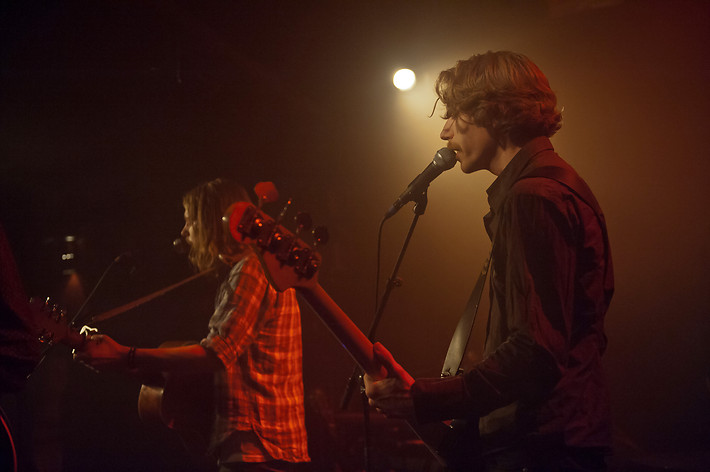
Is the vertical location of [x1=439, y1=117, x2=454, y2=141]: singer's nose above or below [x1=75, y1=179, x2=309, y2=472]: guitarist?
above

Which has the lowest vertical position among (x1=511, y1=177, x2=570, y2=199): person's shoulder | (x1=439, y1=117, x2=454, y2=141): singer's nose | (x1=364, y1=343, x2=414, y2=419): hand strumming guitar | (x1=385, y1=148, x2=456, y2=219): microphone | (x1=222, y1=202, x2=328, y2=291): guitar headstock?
(x1=364, y1=343, x2=414, y2=419): hand strumming guitar

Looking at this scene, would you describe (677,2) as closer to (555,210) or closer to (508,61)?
(508,61)

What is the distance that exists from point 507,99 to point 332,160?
3.84m

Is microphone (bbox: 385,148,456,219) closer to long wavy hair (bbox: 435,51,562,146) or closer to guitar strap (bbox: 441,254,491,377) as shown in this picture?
long wavy hair (bbox: 435,51,562,146)

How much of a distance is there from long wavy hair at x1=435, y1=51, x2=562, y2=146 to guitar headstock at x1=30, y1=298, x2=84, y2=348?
198 centimetres

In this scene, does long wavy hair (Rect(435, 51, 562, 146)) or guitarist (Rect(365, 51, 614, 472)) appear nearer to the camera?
guitarist (Rect(365, 51, 614, 472))

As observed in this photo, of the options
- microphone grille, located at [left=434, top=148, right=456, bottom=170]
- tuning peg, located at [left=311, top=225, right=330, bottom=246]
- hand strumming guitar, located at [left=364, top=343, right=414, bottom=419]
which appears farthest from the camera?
microphone grille, located at [left=434, top=148, right=456, bottom=170]

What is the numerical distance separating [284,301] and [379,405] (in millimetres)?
1167

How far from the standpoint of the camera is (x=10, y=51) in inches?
186

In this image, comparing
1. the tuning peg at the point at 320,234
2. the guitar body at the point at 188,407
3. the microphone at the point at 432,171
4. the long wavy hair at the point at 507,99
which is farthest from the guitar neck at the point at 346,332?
the guitar body at the point at 188,407

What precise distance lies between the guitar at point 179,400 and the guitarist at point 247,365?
94mm

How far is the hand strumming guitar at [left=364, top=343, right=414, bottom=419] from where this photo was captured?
1.52 metres

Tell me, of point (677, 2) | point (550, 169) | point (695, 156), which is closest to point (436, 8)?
point (677, 2)

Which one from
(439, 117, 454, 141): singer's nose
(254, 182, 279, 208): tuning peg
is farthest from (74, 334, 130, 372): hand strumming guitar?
(439, 117, 454, 141): singer's nose
